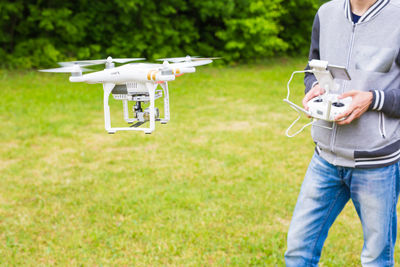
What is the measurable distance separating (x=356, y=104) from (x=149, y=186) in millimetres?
3812

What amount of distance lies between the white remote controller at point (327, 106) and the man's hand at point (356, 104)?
0.02 meters

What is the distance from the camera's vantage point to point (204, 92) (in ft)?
35.3

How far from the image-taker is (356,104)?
2018mm

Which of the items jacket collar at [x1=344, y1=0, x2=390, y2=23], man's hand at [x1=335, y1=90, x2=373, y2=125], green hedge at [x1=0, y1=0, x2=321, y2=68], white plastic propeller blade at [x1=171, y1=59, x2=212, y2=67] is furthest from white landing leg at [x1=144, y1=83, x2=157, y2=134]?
green hedge at [x1=0, y1=0, x2=321, y2=68]

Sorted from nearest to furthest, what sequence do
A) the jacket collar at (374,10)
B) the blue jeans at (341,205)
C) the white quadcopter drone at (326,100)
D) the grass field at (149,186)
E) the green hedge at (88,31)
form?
1. the white quadcopter drone at (326,100)
2. the jacket collar at (374,10)
3. the blue jeans at (341,205)
4. the grass field at (149,186)
5. the green hedge at (88,31)

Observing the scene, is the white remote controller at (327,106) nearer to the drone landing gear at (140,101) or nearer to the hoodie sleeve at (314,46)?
the hoodie sleeve at (314,46)

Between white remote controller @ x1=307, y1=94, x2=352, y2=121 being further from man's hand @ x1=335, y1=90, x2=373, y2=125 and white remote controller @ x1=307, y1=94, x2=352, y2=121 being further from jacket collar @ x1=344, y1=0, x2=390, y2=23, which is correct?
jacket collar @ x1=344, y1=0, x2=390, y2=23

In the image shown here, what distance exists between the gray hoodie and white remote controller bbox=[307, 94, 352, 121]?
178 millimetres

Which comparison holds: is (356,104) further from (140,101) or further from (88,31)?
(88,31)

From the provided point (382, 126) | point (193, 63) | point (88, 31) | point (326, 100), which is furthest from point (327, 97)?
point (88, 31)

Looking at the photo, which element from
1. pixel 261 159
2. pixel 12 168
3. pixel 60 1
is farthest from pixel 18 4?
pixel 261 159

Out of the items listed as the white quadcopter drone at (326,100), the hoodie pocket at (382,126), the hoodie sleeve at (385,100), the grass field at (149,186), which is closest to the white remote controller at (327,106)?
the white quadcopter drone at (326,100)

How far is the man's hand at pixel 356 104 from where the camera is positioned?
2016 millimetres

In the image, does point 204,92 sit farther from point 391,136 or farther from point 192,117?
point 391,136
